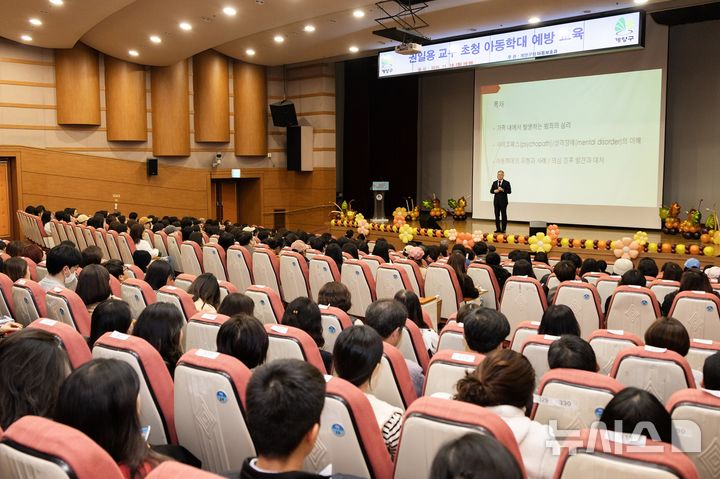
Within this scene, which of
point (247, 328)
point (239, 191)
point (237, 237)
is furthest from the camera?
point (239, 191)

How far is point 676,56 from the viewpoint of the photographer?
13.0 meters

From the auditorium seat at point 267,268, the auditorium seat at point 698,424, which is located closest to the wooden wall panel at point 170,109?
the auditorium seat at point 267,268

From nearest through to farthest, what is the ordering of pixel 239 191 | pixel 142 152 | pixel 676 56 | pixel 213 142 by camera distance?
pixel 676 56 < pixel 142 152 < pixel 213 142 < pixel 239 191

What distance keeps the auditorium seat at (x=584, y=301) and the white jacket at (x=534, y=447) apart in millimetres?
3106

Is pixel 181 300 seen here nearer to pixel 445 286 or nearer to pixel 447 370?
pixel 447 370

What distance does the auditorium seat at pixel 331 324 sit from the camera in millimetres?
3814

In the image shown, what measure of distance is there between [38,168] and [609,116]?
Result: 11.6 metres

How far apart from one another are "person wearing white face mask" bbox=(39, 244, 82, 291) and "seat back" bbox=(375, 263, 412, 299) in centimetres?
261

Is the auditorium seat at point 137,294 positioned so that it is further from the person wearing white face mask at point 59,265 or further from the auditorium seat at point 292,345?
the auditorium seat at point 292,345

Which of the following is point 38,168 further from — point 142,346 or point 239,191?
point 142,346

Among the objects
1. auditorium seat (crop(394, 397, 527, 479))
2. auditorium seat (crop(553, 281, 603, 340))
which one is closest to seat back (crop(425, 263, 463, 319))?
auditorium seat (crop(553, 281, 603, 340))

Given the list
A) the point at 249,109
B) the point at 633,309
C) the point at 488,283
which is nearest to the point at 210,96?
the point at 249,109

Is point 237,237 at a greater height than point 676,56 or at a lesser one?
lesser

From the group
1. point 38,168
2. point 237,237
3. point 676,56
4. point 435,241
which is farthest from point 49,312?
point 676,56
